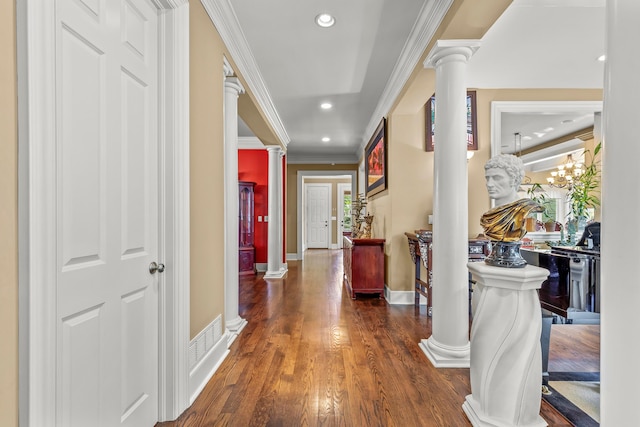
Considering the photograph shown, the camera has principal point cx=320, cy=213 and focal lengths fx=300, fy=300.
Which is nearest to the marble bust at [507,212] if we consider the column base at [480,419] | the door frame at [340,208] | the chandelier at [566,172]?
the column base at [480,419]

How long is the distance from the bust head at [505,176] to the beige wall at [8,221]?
1890 mm

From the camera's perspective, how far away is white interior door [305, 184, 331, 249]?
10.5m

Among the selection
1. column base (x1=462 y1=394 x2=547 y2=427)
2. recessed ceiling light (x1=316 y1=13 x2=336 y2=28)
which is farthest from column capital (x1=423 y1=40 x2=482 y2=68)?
column base (x1=462 y1=394 x2=547 y2=427)

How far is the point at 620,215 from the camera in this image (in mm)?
749

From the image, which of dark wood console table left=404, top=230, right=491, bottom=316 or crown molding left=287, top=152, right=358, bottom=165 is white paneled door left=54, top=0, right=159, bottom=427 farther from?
crown molding left=287, top=152, right=358, bottom=165

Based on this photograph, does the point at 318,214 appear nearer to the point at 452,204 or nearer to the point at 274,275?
the point at 274,275

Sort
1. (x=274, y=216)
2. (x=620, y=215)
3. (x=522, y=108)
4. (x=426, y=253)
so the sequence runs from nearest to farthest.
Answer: (x=620, y=215) → (x=426, y=253) → (x=522, y=108) → (x=274, y=216)

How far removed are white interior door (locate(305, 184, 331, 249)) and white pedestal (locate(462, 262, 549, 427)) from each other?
8.94 meters

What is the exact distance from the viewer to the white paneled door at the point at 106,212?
102 cm

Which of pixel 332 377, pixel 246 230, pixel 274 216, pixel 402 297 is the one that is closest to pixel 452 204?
pixel 332 377

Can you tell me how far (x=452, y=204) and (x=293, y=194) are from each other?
5.73 metres

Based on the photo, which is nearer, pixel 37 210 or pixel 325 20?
pixel 37 210

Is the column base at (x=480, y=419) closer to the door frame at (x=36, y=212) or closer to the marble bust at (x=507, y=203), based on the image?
the marble bust at (x=507, y=203)

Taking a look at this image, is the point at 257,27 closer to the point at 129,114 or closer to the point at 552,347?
the point at 129,114
